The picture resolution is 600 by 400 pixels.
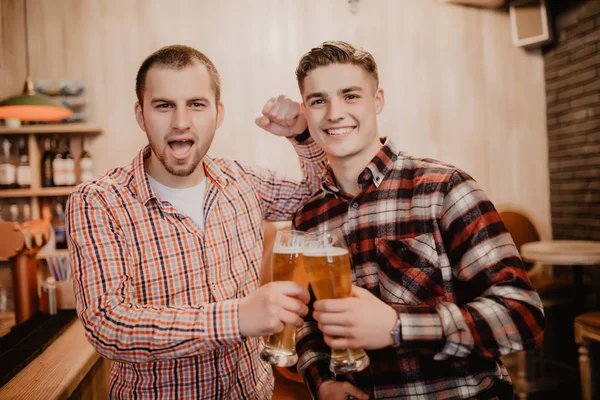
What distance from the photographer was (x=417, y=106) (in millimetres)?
4086

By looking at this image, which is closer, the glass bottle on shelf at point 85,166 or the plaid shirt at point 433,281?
the plaid shirt at point 433,281

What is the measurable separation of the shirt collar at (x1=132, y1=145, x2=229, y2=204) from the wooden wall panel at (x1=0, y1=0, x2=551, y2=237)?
234cm

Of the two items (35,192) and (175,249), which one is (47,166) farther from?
(175,249)

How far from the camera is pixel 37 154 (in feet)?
10.7

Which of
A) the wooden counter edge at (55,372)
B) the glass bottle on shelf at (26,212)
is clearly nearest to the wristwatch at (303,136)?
the wooden counter edge at (55,372)

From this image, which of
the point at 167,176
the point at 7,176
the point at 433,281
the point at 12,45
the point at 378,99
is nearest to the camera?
the point at 433,281

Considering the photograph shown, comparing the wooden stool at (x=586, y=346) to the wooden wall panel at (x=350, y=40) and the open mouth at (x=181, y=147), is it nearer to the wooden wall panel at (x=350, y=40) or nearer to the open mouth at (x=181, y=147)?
the wooden wall panel at (x=350, y=40)

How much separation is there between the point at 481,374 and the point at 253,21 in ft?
11.5

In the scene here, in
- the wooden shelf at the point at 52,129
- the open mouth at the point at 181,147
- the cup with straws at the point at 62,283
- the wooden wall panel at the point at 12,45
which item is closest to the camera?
the open mouth at the point at 181,147

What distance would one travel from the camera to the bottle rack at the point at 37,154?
3.14m

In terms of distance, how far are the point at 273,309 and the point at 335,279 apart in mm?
151

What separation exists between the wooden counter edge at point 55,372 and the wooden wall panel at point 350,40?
2.06 metres

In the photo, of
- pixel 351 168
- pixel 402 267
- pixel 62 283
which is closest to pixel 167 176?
pixel 351 168

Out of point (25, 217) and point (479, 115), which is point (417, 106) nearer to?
point (479, 115)
